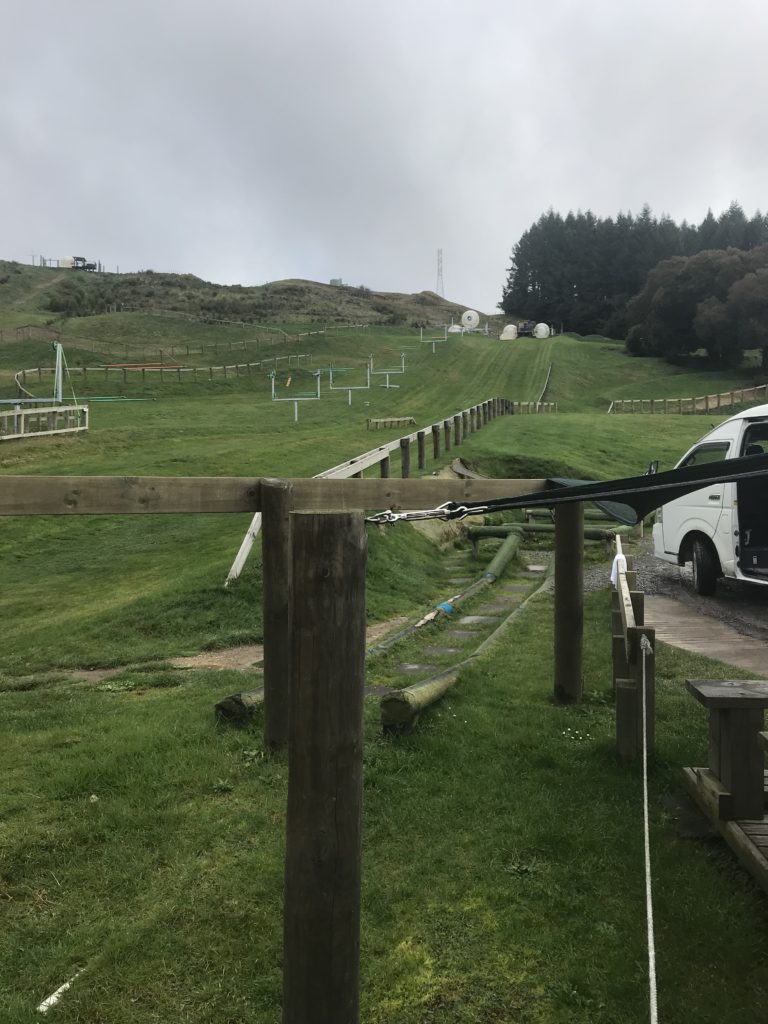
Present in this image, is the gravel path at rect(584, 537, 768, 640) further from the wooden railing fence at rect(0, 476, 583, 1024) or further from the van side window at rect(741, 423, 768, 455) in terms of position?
the wooden railing fence at rect(0, 476, 583, 1024)

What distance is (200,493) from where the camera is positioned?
454 cm

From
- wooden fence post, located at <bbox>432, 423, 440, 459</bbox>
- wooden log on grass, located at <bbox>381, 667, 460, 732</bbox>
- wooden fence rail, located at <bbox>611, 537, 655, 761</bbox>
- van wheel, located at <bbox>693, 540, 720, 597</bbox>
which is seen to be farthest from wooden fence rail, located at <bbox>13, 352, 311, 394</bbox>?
wooden fence rail, located at <bbox>611, 537, 655, 761</bbox>

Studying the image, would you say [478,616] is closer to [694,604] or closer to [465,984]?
[694,604]

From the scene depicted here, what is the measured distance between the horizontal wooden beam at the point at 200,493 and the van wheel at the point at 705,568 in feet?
16.8

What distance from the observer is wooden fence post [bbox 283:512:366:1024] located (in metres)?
2.22

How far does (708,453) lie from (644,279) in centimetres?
9201

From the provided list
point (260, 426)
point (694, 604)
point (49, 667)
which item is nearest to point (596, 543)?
point (694, 604)

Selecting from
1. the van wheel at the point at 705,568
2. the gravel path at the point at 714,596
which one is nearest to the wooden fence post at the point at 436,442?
the gravel path at the point at 714,596

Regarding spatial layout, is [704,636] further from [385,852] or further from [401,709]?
[385,852]

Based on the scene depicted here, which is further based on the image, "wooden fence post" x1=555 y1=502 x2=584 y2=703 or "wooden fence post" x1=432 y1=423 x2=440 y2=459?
"wooden fence post" x1=432 y1=423 x2=440 y2=459

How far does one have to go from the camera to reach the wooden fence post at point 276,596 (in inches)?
185

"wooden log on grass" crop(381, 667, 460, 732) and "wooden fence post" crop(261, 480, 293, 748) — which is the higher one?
"wooden fence post" crop(261, 480, 293, 748)

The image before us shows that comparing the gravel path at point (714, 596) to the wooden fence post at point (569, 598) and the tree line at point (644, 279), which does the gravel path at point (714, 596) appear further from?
the tree line at point (644, 279)

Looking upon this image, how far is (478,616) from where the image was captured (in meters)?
9.20
